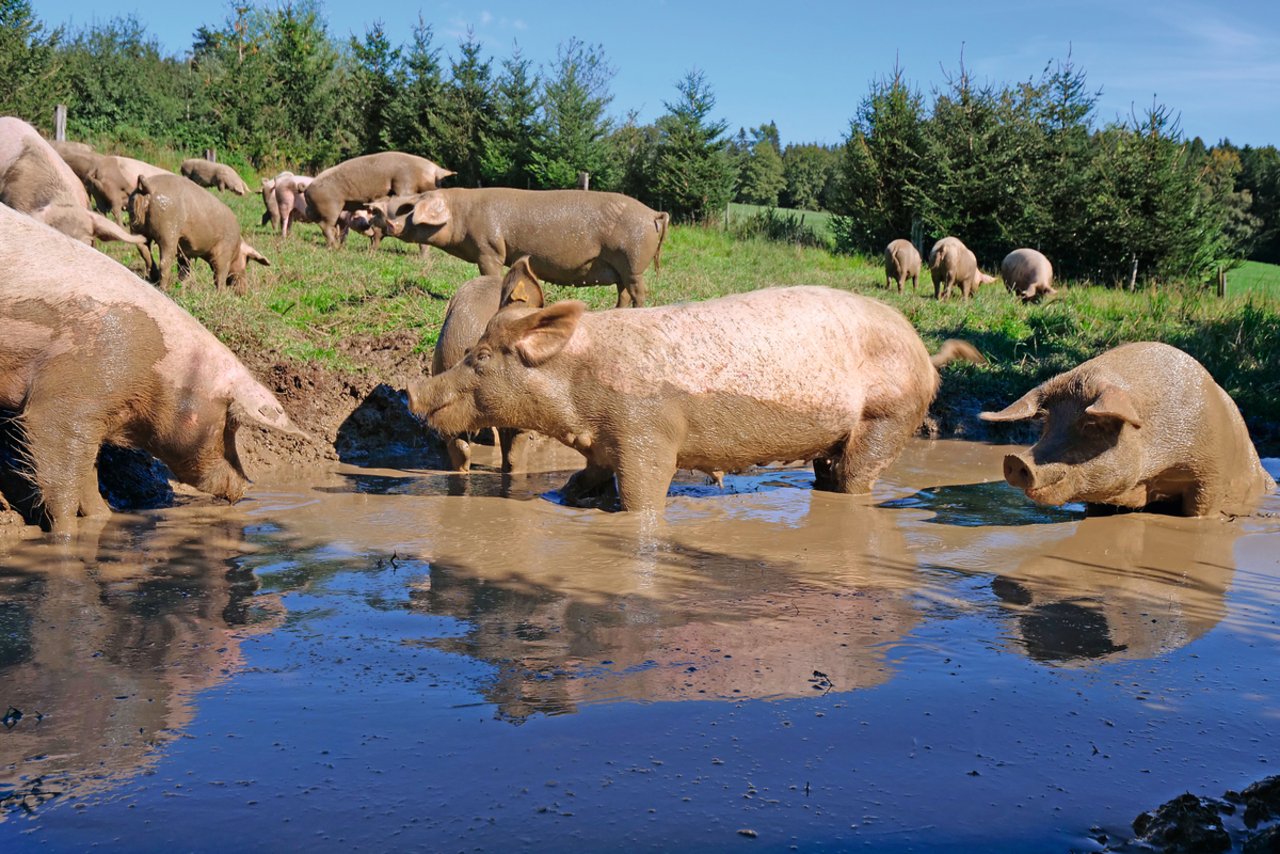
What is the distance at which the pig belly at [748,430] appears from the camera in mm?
7074

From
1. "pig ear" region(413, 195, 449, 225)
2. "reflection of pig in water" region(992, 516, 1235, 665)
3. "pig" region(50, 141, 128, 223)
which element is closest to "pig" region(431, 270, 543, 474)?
"reflection of pig in water" region(992, 516, 1235, 665)

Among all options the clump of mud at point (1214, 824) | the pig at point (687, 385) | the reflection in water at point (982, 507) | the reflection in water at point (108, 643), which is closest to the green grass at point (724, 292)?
the reflection in water at point (982, 507)

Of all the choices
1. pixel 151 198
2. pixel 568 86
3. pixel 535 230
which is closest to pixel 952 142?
pixel 568 86

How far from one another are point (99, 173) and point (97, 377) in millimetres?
14906

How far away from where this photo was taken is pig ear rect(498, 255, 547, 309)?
764 cm

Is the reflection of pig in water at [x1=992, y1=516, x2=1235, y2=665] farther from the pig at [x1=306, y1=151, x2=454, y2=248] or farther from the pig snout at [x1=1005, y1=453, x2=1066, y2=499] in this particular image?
the pig at [x1=306, y1=151, x2=454, y2=248]

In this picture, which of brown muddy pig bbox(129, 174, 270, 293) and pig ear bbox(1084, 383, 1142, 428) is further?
brown muddy pig bbox(129, 174, 270, 293)

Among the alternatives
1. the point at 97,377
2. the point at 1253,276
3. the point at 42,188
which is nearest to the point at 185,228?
the point at 42,188

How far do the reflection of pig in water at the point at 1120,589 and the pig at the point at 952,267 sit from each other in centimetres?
1399

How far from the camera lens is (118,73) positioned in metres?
37.9

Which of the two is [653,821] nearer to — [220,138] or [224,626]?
[224,626]

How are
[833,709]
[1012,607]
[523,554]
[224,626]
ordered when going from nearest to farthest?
1. [833,709]
2. [224,626]
3. [1012,607]
4. [523,554]

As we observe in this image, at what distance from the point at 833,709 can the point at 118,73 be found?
40.9 m

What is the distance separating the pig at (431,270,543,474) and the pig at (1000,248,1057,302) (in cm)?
1401
